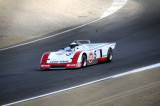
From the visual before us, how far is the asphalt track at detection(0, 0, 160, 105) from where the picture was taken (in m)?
10.2

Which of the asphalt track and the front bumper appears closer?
the asphalt track

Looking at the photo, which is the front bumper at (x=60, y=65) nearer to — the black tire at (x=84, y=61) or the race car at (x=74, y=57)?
the race car at (x=74, y=57)

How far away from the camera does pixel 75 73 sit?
480 inches

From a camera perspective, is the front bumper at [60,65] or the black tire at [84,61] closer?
the front bumper at [60,65]

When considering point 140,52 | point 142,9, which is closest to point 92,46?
point 140,52

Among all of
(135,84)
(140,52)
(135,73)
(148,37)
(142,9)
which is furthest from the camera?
(142,9)

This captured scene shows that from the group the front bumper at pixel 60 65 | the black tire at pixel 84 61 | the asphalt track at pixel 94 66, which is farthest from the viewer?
the black tire at pixel 84 61

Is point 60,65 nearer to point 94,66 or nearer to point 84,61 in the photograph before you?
point 84,61

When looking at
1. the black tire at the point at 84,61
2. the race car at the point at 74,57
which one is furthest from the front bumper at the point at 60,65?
the black tire at the point at 84,61

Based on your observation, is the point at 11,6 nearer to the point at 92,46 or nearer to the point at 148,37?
the point at 148,37

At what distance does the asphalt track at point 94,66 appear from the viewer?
10203 mm

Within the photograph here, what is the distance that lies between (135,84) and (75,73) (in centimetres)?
378

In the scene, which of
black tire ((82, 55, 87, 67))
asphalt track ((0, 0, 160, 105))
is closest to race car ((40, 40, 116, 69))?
black tire ((82, 55, 87, 67))

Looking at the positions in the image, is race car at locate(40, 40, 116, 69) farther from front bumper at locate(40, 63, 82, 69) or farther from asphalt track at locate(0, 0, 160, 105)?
asphalt track at locate(0, 0, 160, 105)
